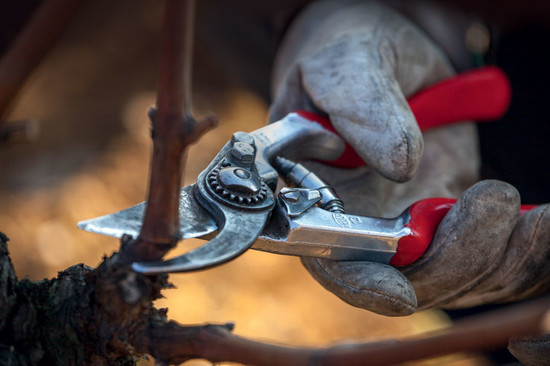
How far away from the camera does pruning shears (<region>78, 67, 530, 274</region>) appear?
906mm

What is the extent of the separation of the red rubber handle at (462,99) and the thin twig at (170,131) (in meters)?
0.98

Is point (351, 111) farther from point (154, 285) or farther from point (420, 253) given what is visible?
point (154, 285)

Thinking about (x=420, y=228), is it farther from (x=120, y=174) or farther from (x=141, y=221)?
(x=120, y=174)

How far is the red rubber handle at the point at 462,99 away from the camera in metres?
→ 1.63

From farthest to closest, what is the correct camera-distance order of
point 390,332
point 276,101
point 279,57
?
1. point 390,332
2. point 279,57
3. point 276,101

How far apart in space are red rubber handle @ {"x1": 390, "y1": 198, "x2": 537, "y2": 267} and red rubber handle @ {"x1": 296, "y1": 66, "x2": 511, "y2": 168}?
48 centimetres

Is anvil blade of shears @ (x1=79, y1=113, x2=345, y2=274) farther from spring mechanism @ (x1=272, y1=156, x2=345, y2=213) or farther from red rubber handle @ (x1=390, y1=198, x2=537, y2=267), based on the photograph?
red rubber handle @ (x1=390, y1=198, x2=537, y2=267)

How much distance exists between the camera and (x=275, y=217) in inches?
43.4

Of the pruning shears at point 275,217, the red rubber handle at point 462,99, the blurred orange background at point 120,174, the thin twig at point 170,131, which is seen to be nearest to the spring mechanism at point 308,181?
the pruning shears at point 275,217

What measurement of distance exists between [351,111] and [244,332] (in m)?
1.18

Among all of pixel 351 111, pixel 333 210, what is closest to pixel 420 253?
pixel 333 210

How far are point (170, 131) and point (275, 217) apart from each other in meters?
0.39

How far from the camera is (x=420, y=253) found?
45.3 inches

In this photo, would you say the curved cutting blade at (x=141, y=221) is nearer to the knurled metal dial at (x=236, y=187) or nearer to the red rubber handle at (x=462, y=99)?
the knurled metal dial at (x=236, y=187)
